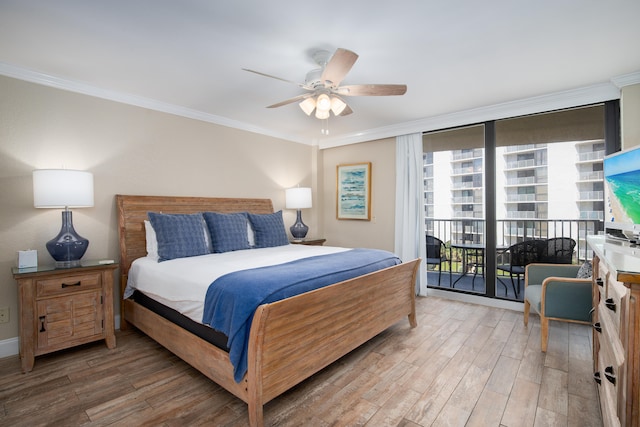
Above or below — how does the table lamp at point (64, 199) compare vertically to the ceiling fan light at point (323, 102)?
below

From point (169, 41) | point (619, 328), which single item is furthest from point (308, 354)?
point (169, 41)

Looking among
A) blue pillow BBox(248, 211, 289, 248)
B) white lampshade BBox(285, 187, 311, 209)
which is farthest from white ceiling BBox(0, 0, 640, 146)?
white lampshade BBox(285, 187, 311, 209)

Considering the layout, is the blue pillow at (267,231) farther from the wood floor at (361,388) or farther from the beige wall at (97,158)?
the wood floor at (361,388)

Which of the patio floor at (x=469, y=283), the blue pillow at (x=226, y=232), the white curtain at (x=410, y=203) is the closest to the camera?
the blue pillow at (x=226, y=232)

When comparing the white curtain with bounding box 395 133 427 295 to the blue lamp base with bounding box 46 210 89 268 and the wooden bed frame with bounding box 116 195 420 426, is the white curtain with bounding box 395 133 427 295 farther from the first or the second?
the blue lamp base with bounding box 46 210 89 268

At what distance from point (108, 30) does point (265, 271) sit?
1983 mm

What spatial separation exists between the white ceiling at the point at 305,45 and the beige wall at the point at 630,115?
191 millimetres

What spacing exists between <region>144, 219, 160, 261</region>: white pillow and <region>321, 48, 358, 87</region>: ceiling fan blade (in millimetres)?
2185

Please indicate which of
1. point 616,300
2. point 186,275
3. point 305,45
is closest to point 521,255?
point 616,300

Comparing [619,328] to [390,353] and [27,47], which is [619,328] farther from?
[27,47]

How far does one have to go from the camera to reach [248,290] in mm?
1807

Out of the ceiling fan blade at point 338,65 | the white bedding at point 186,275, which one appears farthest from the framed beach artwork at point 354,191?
the ceiling fan blade at point 338,65

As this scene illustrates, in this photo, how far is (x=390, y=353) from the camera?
260 cm

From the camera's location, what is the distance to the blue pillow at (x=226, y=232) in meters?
3.33
